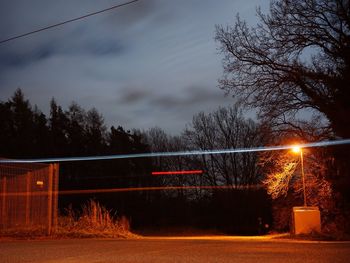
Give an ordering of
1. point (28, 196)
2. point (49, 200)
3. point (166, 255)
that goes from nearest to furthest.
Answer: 1. point (166, 255)
2. point (28, 196)
3. point (49, 200)

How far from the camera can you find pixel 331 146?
30.0m

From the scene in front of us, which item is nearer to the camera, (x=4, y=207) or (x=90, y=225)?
(x=4, y=207)

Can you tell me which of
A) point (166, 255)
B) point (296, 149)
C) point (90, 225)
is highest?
point (296, 149)

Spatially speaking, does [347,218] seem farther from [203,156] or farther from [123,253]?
[203,156]

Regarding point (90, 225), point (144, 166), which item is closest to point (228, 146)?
point (144, 166)

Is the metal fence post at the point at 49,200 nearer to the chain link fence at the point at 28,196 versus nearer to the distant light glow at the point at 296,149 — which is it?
the chain link fence at the point at 28,196

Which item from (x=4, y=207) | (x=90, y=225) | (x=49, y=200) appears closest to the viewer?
(x=4, y=207)

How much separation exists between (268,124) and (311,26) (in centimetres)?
589

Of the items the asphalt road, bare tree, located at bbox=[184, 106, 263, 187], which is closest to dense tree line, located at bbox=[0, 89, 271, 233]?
bare tree, located at bbox=[184, 106, 263, 187]

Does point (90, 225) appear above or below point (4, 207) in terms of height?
below

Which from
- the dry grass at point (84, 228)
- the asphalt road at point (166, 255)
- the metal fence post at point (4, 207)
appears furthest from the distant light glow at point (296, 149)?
the asphalt road at point (166, 255)

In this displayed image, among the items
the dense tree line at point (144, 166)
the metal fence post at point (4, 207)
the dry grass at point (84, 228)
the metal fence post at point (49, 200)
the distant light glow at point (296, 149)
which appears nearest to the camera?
the dry grass at point (84, 228)

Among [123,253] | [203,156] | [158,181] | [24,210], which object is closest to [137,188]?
[158,181]

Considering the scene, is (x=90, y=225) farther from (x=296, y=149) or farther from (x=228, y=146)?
(x=228, y=146)
